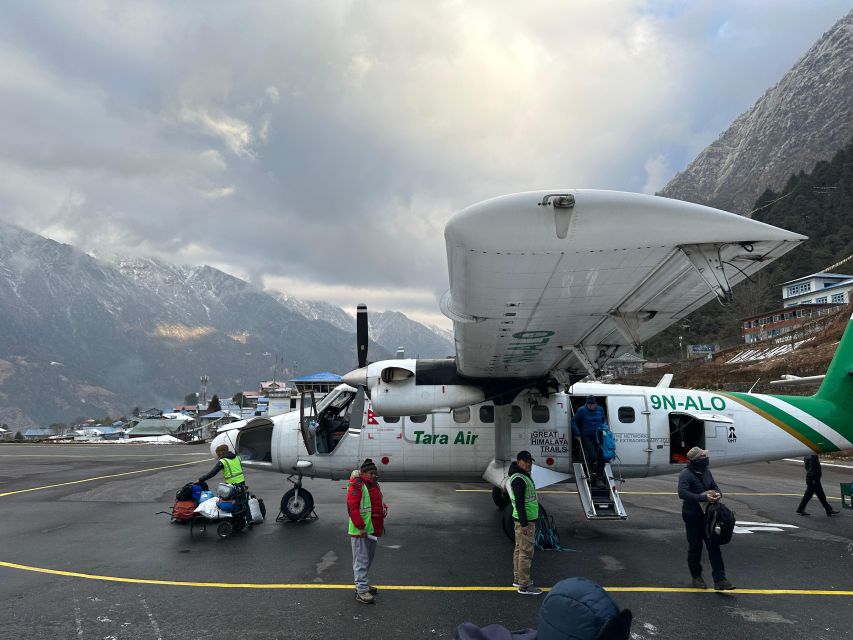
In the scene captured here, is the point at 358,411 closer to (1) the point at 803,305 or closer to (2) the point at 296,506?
(2) the point at 296,506

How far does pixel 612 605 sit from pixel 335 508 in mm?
10938

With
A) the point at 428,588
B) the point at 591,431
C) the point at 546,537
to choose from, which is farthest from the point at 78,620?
the point at 591,431

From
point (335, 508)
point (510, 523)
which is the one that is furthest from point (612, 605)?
point (335, 508)

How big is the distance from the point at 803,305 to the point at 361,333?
77.5 m

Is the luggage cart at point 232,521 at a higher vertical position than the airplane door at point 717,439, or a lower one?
lower

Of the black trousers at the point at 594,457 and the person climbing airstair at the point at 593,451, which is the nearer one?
the person climbing airstair at the point at 593,451

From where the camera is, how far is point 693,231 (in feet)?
13.4

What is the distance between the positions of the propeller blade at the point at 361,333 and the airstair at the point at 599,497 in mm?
4754

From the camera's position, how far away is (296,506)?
10805mm

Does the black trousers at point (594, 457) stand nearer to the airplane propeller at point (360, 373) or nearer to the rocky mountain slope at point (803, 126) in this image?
the airplane propeller at point (360, 373)

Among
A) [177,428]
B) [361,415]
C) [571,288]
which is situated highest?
[571,288]

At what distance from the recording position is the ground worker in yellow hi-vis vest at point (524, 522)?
21.9 ft

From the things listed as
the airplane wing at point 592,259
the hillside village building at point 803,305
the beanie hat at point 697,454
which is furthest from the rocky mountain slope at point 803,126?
the airplane wing at point 592,259

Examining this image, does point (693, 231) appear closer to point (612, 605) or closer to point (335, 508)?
point (612, 605)
